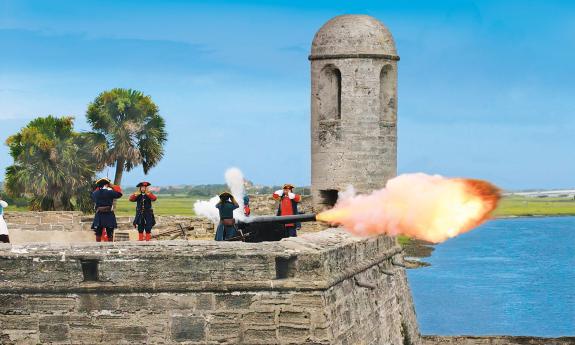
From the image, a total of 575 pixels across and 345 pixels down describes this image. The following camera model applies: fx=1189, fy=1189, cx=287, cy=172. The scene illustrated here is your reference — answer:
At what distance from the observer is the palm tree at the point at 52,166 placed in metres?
39.0

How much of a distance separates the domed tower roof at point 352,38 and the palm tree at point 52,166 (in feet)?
51.8

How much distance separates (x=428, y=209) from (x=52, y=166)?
83.7 ft

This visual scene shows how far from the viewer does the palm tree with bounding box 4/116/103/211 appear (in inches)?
1537

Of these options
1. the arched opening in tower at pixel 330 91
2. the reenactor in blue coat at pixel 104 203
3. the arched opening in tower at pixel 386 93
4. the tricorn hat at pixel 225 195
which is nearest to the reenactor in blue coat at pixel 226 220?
the tricorn hat at pixel 225 195

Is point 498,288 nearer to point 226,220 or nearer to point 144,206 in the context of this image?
point 144,206

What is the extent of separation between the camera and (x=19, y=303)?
535 inches

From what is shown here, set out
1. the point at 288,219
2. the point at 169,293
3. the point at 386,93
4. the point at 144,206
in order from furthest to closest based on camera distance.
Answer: the point at 386,93 < the point at 144,206 < the point at 288,219 < the point at 169,293

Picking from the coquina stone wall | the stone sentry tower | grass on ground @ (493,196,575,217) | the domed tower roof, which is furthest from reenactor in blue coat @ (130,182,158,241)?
grass on ground @ (493,196,575,217)

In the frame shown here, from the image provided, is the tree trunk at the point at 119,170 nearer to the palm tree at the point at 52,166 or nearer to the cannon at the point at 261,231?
the palm tree at the point at 52,166

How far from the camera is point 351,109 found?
2511 centimetres

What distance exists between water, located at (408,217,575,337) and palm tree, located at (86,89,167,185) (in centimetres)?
1269

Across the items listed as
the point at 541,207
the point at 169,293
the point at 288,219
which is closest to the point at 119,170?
the point at 288,219

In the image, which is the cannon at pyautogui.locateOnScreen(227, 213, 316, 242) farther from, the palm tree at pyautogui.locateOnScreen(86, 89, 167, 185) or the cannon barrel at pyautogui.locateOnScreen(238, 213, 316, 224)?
the palm tree at pyautogui.locateOnScreen(86, 89, 167, 185)

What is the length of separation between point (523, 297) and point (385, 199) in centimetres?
4291
